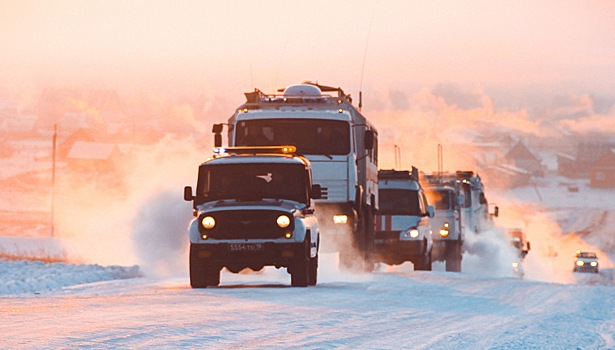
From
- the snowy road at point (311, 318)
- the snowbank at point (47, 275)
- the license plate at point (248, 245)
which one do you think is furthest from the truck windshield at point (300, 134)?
the license plate at point (248, 245)

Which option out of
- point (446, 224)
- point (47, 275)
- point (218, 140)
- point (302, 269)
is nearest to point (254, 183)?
point (302, 269)

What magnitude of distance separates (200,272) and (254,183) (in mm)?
1797

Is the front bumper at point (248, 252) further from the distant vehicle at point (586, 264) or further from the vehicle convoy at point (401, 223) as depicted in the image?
the distant vehicle at point (586, 264)

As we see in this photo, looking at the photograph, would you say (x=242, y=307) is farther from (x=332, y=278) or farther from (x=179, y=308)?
(x=332, y=278)

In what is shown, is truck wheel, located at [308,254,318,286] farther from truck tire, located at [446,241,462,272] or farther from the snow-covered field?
truck tire, located at [446,241,462,272]

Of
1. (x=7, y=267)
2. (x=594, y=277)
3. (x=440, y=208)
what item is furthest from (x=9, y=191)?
(x=7, y=267)

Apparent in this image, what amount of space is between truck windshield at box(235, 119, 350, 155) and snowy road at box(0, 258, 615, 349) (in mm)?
3601

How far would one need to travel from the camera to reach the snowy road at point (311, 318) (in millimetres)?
11648

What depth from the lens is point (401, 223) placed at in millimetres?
33125

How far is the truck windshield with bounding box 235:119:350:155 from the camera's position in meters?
A: 25.6

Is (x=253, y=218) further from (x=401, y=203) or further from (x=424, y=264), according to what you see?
(x=424, y=264)

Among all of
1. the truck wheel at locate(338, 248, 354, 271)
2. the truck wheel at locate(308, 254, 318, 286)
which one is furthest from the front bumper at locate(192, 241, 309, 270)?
the truck wheel at locate(338, 248, 354, 271)

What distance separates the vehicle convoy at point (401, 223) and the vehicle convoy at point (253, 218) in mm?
10915

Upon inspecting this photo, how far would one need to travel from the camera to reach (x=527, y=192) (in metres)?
199
